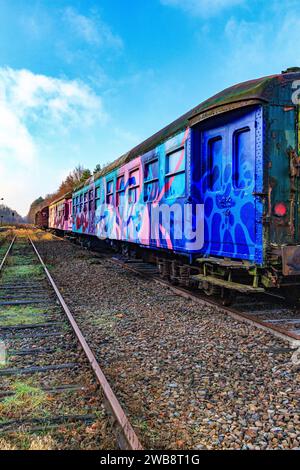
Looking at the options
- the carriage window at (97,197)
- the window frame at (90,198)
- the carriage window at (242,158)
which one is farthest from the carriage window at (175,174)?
the window frame at (90,198)

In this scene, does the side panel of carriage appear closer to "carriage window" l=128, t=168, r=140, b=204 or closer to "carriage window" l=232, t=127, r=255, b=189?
"carriage window" l=128, t=168, r=140, b=204

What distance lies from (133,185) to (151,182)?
4.49ft

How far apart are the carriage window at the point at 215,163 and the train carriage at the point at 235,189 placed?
0.05 feet

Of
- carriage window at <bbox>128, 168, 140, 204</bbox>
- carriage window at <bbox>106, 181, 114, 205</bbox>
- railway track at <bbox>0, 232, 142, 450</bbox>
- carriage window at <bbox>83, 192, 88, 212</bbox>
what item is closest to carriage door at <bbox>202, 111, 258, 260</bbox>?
railway track at <bbox>0, 232, 142, 450</bbox>

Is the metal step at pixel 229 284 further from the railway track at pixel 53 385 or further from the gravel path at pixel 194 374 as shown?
the railway track at pixel 53 385

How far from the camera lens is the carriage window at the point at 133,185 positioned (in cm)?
962

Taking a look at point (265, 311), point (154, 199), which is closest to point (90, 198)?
point (154, 199)

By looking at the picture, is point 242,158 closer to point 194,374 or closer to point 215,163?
point 215,163

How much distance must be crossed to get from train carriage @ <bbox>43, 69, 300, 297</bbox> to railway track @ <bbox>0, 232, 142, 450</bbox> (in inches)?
92.4

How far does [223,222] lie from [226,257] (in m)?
0.53

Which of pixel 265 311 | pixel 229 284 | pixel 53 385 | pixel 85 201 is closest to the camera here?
pixel 53 385

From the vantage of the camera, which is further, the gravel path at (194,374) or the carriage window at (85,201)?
the carriage window at (85,201)

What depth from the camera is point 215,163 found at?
6.31 m
